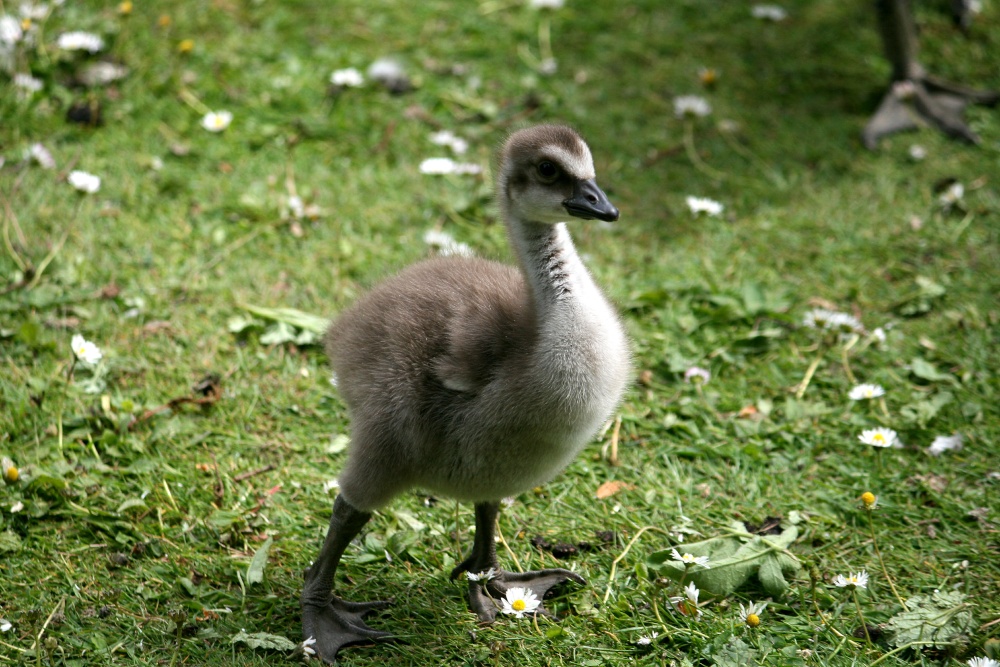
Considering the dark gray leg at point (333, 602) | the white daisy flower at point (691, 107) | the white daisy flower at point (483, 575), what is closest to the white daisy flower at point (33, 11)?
the white daisy flower at point (691, 107)

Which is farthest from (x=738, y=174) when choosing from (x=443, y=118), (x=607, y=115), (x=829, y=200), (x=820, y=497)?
(x=820, y=497)

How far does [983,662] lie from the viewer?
2.83m

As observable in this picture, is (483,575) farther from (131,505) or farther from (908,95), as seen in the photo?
(908,95)

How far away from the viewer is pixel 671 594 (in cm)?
325

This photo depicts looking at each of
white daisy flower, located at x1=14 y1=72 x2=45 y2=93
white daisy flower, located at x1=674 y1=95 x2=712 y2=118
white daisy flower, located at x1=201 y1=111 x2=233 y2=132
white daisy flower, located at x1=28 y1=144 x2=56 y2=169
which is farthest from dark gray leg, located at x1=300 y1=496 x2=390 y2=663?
white daisy flower, located at x1=14 y1=72 x2=45 y2=93

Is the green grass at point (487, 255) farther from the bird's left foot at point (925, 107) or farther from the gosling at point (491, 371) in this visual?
the gosling at point (491, 371)

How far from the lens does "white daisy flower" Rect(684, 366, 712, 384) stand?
14.0 feet

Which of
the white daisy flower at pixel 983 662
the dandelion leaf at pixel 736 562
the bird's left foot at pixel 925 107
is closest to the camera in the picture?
the white daisy flower at pixel 983 662

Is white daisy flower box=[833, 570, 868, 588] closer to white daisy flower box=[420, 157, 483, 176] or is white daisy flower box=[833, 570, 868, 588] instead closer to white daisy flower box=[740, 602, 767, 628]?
white daisy flower box=[740, 602, 767, 628]

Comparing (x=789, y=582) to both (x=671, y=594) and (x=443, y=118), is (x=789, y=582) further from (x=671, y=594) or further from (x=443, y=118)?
(x=443, y=118)

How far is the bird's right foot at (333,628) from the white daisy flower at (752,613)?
1122 millimetres

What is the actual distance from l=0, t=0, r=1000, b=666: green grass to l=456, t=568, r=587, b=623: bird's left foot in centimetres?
8

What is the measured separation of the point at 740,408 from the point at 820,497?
1.89 feet

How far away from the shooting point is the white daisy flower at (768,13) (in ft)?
22.8
